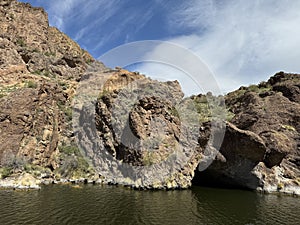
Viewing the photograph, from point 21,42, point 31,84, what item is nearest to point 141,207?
point 31,84

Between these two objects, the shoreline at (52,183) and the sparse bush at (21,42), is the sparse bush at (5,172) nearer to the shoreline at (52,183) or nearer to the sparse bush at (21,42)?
the shoreline at (52,183)

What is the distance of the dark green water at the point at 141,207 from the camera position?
21.3 meters

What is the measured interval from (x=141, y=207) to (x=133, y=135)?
17985mm

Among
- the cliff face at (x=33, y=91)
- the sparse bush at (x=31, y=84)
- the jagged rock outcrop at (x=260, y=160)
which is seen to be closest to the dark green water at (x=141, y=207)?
the jagged rock outcrop at (x=260, y=160)

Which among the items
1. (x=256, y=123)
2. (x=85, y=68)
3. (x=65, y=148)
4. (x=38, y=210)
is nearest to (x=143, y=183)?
(x=38, y=210)

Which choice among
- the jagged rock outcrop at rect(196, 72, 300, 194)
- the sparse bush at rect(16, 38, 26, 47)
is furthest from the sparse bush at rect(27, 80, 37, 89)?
the jagged rock outcrop at rect(196, 72, 300, 194)

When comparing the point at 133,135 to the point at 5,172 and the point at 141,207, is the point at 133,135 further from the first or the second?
the point at 5,172

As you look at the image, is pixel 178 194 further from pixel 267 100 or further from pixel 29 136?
pixel 267 100

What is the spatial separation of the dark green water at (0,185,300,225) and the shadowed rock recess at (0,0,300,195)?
5264 millimetres

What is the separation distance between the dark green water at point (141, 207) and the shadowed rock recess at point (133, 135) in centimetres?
526

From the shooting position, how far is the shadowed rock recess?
38562mm

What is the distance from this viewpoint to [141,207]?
25625 mm

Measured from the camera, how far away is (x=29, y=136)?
4412 cm

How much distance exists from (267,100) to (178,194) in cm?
3623
